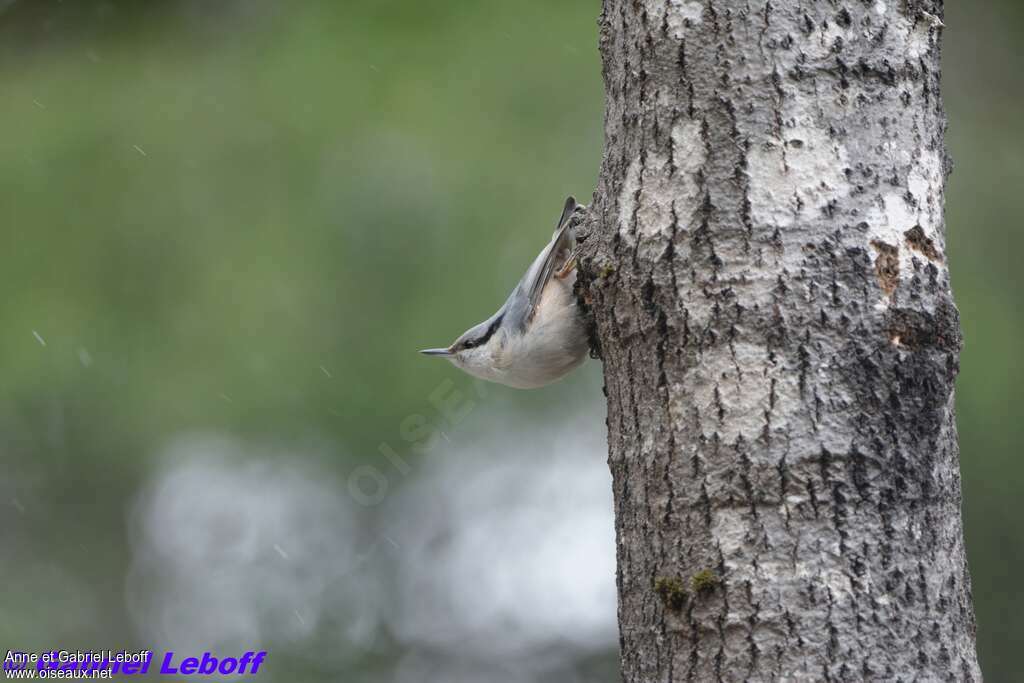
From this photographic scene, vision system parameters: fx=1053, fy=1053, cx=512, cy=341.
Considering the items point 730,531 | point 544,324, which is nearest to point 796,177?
point 730,531

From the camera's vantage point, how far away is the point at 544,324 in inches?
108

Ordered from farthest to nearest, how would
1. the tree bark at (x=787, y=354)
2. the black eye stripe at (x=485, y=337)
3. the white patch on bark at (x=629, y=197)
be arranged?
the black eye stripe at (x=485, y=337) → the white patch on bark at (x=629, y=197) → the tree bark at (x=787, y=354)

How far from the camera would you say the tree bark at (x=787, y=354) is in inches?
62.0

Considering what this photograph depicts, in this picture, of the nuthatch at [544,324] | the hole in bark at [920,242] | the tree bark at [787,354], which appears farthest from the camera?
the nuthatch at [544,324]

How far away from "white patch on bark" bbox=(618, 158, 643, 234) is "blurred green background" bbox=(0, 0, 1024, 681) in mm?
2362

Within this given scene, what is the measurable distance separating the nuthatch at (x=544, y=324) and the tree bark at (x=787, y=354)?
0.86 metres

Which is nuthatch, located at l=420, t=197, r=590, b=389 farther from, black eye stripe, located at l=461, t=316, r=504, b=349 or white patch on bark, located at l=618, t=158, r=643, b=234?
white patch on bark, located at l=618, t=158, r=643, b=234

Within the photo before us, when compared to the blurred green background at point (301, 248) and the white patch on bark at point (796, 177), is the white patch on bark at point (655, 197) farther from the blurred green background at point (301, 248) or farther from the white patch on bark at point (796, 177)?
the blurred green background at point (301, 248)

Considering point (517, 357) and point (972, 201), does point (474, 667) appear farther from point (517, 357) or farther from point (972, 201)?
point (972, 201)

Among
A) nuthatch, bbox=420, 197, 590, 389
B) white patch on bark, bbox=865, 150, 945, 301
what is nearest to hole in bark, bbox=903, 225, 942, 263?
white patch on bark, bbox=865, 150, 945, 301

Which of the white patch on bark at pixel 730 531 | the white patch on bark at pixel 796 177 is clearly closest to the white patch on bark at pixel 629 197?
the white patch on bark at pixel 796 177

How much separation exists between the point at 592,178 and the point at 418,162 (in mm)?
787

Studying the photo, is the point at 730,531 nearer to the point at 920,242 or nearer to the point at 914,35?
the point at 920,242

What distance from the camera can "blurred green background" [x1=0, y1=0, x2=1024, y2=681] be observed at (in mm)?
4410
